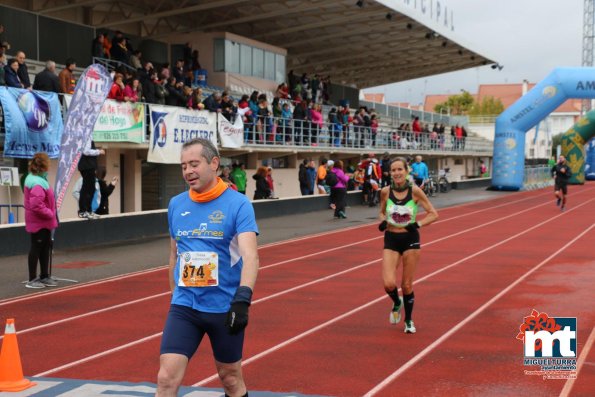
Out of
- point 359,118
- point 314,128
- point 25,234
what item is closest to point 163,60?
point 314,128

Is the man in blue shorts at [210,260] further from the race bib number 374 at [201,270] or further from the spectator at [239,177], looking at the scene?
the spectator at [239,177]

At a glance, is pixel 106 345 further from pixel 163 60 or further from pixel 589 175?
pixel 589 175

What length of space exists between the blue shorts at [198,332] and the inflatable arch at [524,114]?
114ft

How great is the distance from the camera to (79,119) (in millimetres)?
13930

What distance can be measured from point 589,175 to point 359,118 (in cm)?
2523

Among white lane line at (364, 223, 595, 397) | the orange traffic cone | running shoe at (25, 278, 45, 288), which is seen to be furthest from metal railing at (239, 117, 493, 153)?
the orange traffic cone

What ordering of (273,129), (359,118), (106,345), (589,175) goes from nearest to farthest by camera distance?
1. (106,345)
2. (273,129)
3. (359,118)
4. (589,175)

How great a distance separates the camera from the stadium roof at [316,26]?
30469 millimetres

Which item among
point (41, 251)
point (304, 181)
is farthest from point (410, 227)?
point (304, 181)

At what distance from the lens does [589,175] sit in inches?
2264

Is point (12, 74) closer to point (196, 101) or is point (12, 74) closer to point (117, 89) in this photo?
point (117, 89)

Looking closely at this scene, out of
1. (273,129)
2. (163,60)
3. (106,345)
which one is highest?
(163,60)

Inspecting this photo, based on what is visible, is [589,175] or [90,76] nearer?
[90,76]

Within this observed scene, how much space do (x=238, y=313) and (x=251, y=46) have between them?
3360cm
